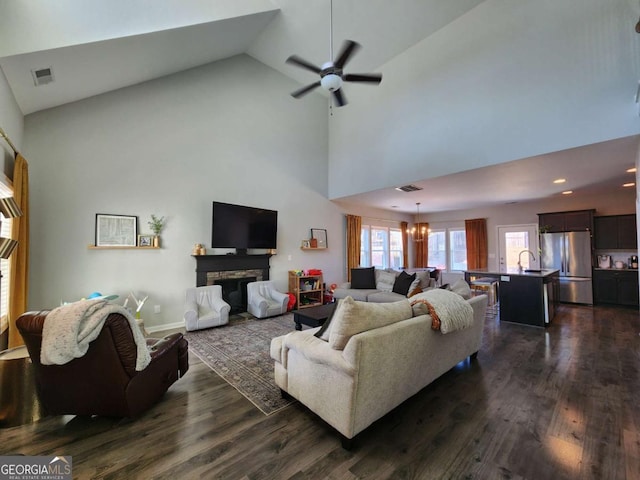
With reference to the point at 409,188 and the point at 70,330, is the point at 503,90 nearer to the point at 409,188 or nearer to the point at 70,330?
the point at 409,188

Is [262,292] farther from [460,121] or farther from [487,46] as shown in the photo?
[487,46]

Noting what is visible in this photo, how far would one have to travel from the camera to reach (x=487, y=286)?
596 cm

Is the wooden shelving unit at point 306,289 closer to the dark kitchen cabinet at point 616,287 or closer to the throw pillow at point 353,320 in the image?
the throw pillow at point 353,320

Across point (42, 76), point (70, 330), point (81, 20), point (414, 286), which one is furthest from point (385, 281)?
point (42, 76)

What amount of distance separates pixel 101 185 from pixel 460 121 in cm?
591

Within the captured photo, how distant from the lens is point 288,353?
2285 millimetres

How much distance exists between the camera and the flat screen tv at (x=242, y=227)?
16.5ft

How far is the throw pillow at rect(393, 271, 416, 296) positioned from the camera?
5570 mm

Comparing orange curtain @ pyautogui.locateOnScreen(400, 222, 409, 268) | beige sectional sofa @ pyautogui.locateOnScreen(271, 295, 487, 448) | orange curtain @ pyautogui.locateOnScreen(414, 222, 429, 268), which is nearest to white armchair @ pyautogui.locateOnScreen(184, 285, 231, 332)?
beige sectional sofa @ pyautogui.locateOnScreen(271, 295, 487, 448)

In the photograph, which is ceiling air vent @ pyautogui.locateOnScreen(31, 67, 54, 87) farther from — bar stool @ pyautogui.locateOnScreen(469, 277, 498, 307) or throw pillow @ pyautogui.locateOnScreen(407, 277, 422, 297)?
bar stool @ pyautogui.locateOnScreen(469, 277, 498, 307)

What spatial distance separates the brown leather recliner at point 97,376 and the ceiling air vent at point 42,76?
273 centimetres

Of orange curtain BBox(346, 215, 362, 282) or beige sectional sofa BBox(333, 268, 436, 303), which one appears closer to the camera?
beige sectional sofa BBox(333, 268, 436, 303)

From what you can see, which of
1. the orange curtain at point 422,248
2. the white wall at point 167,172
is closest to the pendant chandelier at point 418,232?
the orange curtain at point 422,248

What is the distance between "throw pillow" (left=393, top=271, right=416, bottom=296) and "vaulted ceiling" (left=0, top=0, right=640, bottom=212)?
1952 millimetres
